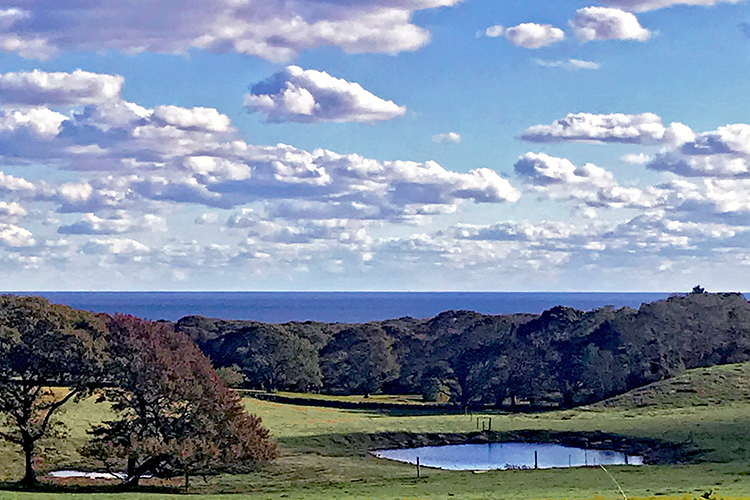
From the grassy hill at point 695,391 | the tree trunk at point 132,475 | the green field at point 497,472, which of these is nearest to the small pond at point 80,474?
the green field at point 497,472

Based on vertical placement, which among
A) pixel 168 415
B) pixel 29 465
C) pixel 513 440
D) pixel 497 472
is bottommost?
pixel 513 440

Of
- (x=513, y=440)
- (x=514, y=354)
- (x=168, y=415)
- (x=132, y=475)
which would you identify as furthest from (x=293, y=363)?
(x=132, y=475)

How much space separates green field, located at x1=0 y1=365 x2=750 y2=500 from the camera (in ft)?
136

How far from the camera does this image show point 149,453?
45.8 m

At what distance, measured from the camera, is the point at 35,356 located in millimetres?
46406

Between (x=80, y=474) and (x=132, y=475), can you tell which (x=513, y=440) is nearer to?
(x=80, y=474)

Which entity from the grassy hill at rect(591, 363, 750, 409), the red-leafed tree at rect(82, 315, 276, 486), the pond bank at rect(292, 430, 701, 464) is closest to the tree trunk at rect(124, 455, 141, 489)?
the red-leafed tree at rect(82, 315, 276, 486)

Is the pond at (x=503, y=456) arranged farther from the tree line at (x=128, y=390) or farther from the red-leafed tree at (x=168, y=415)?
the tree line at (x=128, y=390)

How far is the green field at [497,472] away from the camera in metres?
41.3

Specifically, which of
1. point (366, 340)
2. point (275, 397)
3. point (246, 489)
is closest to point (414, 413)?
point (275, 397)

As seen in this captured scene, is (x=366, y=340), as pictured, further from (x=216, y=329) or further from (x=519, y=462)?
(x=519, y=462)

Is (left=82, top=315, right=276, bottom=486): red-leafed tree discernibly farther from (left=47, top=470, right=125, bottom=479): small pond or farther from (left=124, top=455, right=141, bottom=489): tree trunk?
(left=47, top=470, right=125, bottom=479): small pond

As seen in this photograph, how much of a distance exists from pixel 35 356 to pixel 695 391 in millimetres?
69366

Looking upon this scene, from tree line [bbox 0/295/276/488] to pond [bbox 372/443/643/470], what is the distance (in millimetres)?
21898
